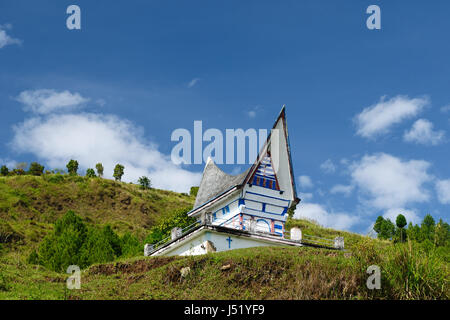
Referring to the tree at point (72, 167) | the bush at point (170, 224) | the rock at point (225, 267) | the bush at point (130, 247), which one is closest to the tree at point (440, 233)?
the rock at point (225, 267)

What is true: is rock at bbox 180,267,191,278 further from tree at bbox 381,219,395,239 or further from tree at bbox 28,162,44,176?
tree at bbox 28,162,44,176

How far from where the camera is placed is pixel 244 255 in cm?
2103

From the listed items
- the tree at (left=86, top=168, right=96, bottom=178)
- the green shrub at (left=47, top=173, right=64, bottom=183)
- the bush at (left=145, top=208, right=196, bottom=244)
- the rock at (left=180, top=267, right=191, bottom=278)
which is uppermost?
the tree at (left=86, top=168, right=96, bottom=178)

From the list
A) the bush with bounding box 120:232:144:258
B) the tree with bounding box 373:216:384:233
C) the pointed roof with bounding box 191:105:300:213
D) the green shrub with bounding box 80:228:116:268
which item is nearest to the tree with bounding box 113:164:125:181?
the tree with bounding box 373:216:384:233

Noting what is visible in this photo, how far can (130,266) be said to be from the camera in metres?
25.7

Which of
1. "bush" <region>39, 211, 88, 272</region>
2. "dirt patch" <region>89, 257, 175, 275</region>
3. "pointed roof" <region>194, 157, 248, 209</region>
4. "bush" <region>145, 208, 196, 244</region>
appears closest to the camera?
"dirt patch" <region>89, 257, 175, 275</region>

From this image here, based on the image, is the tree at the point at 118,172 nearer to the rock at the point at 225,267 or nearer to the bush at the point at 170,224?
the bush at the point at 170,224

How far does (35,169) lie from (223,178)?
6947cm

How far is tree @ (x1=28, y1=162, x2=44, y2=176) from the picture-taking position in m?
92.8

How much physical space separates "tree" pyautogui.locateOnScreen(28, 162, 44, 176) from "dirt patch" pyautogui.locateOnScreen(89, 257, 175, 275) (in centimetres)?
7309

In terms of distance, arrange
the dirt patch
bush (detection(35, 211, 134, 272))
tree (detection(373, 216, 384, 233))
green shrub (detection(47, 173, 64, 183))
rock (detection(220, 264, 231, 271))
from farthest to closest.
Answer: green shrub (detection(47, 173, 64, 183))
tree (detection(373, 216, 384, 233))
bush (detection(35, 211, 134, 272))
the dirt patch
rock (detection(220, 264, 231, 271))

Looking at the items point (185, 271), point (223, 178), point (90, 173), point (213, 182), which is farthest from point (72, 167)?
point (185, 271)

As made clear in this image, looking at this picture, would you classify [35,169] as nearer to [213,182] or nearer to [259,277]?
[213,182]
